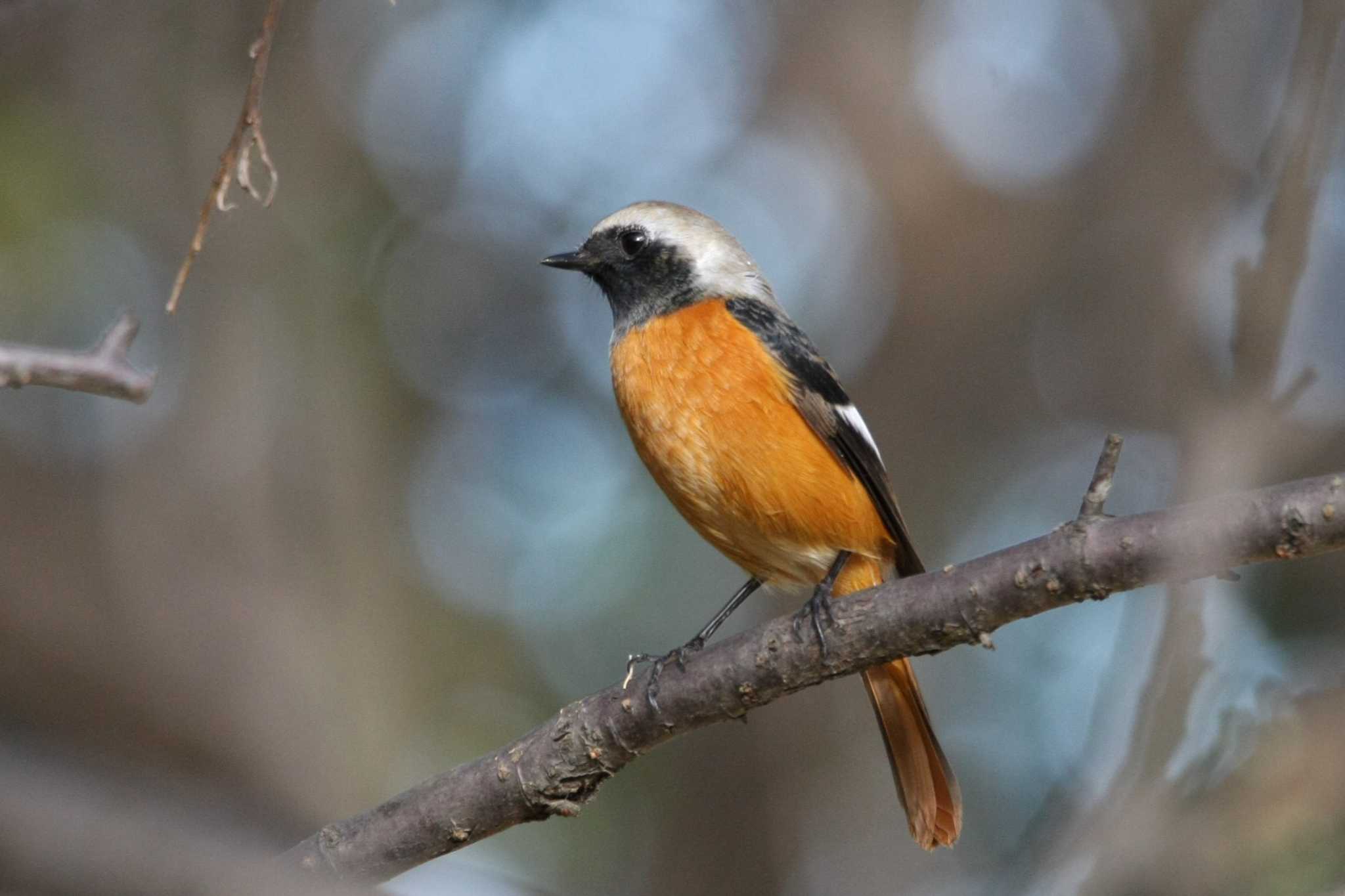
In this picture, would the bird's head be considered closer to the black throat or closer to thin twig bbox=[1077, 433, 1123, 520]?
the black throat

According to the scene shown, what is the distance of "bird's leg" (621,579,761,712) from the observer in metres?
3.57

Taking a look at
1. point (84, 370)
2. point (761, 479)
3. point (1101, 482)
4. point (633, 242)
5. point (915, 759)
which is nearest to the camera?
point (84, 370)

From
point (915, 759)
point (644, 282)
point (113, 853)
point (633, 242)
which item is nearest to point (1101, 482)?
point (113, 853)

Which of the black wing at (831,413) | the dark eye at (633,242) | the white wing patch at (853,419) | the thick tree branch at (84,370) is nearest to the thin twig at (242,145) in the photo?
the thick tree branch at (84,370)

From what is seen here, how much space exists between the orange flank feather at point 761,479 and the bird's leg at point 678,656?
0.28 m

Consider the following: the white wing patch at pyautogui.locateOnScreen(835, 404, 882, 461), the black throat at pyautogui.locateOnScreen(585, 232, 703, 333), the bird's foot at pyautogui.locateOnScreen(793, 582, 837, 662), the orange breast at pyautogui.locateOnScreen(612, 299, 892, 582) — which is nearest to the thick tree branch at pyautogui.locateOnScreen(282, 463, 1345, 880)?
the bird's foot at pyautogui.locateOnScreen(793, 582, 837, 662)

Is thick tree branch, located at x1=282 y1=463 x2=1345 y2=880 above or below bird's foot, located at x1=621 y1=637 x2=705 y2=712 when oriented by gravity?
below

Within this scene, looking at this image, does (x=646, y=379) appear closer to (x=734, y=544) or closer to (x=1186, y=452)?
(x=734, y=544)

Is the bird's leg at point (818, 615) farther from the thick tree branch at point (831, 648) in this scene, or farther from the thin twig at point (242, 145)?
the thin twig at point (242, 145)

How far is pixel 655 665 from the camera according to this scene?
3785 mm

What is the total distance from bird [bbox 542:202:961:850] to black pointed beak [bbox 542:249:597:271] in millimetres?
460

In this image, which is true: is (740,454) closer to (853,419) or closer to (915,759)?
(853,419)

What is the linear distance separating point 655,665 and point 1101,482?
1.51m

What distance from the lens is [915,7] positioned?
30.1ft
